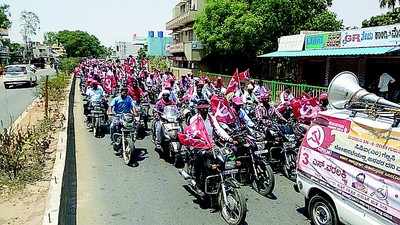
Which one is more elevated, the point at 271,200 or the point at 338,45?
the point at 338,45

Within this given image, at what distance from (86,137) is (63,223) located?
305 inches

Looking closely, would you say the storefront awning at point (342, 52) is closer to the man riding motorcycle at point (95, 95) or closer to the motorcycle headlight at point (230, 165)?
the man riding motorcycle at point (95, 95)

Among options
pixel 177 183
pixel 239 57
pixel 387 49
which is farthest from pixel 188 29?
pixel 177 183

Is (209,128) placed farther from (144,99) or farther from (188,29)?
(188,29)

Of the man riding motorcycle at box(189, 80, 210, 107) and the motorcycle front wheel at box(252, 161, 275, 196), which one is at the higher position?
the man riding motorcycle at box(189, 80, 210, 107)

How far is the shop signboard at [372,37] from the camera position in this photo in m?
17.5

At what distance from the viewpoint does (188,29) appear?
52781 mm

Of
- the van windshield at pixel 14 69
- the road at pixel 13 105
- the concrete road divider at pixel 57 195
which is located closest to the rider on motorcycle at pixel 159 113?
the concrete road divider at pixel 57 195

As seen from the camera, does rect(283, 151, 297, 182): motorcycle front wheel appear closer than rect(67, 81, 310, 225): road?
No

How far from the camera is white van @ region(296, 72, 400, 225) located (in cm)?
481

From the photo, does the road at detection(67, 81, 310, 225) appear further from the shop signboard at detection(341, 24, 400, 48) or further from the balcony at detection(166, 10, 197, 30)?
the balcony at detection(166, 10, 197, 30)

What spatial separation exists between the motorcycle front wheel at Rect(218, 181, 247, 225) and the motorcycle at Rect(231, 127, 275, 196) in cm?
134

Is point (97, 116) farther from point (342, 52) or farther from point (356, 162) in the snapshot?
point (342, 52)

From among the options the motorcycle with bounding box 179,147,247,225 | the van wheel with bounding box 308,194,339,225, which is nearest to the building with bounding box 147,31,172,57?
the motorcycle with bounding box 179,147,247,225
